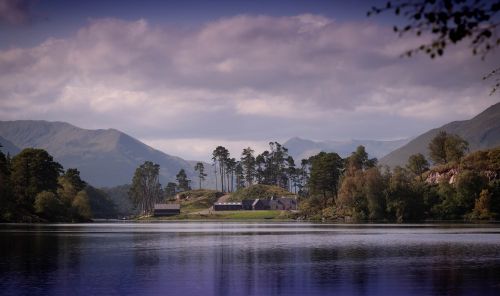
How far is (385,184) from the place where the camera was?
568 feet

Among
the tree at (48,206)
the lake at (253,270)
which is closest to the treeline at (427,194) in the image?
the tree at (48,206)

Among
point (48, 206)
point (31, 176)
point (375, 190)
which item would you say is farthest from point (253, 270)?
point (31, 176)

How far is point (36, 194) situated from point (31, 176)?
928 centimetres

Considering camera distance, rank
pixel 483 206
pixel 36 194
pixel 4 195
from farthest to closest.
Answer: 1. pixel 36 194
2. pixel 483 206
3. pixel 4 195

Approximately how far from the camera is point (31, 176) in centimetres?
17862

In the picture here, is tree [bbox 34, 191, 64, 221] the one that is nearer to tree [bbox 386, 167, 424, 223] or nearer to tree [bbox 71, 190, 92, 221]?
tree [bbox 71, 190, 92, 221]

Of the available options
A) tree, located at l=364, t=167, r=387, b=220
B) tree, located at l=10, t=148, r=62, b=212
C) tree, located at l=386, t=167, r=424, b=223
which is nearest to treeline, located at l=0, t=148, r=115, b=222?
tree, located at l=10, t=148, r=62, b=212

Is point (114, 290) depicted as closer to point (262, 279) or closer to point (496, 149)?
point (262, 279)

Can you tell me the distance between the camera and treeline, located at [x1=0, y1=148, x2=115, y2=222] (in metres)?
158

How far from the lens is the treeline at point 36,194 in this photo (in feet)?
517

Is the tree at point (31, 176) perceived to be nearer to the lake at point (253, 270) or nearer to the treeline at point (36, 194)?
the treeline at point (36, 194)

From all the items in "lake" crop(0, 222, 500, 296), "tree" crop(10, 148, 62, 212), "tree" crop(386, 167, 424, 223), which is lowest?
"lake" crop(0, 222, 500, 296)

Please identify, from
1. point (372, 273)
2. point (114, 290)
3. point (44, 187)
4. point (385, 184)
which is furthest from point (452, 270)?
point (44, 187)

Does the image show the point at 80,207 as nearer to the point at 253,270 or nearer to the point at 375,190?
the point at 375,190
